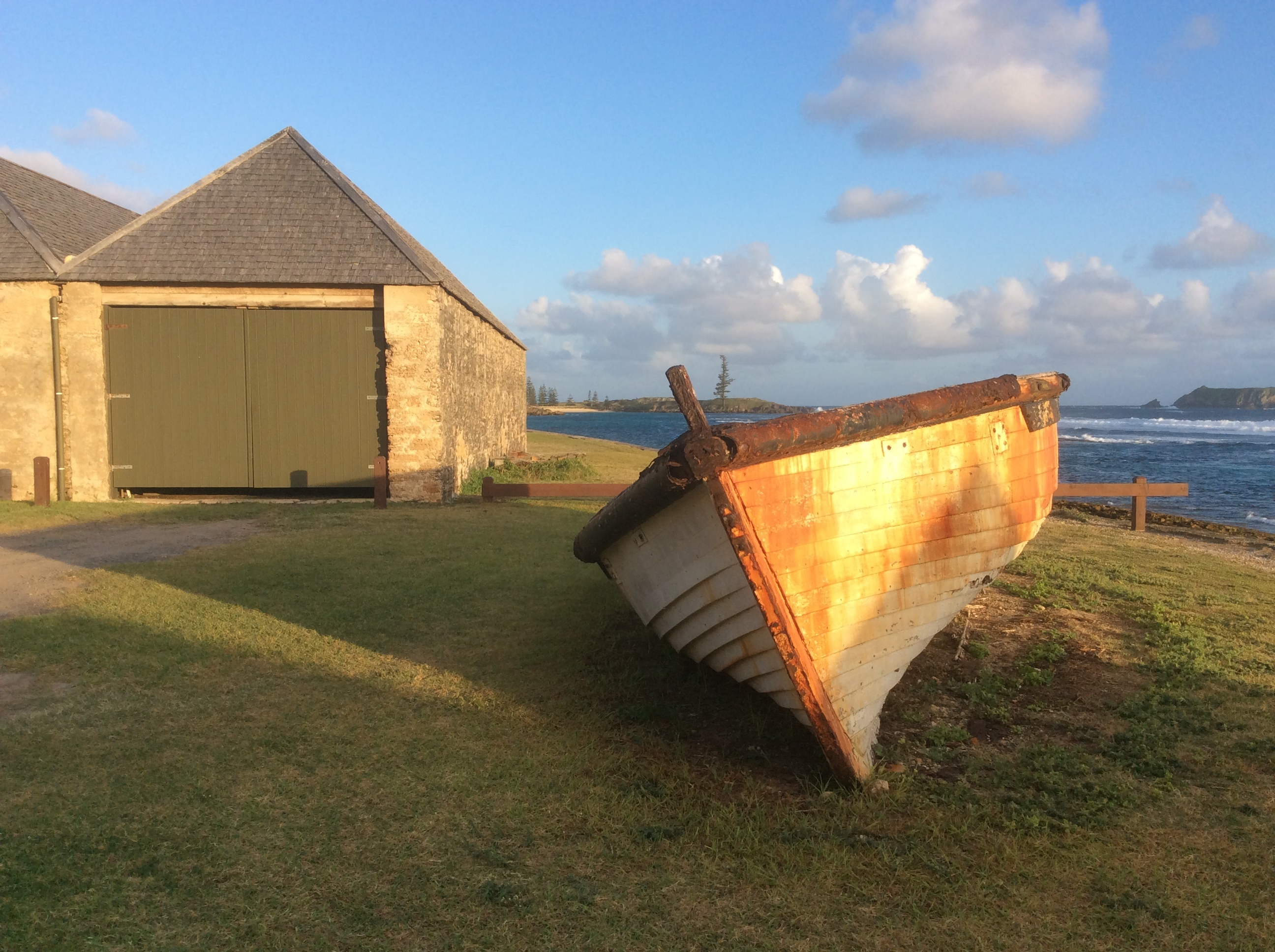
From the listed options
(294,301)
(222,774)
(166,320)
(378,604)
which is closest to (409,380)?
(294,301)

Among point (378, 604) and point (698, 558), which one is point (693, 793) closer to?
point (698, 558)

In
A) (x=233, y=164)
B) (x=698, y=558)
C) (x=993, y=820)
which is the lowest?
(x=993, y=820)

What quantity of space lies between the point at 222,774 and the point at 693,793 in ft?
7.49

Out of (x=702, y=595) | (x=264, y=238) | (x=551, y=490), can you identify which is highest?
(x=264, y=238)

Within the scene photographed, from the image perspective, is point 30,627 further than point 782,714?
Yes

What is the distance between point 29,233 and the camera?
43.5ft

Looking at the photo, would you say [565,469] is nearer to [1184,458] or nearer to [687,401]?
[687,401]

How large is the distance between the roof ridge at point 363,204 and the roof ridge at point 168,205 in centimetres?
56

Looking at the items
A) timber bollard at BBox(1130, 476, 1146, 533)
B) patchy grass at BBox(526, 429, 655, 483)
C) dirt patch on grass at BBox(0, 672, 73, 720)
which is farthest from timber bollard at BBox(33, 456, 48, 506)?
timber bollard at BBox(1130, 476, 1146, 533)

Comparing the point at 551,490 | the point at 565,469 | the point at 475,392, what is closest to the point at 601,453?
the point at 565,469

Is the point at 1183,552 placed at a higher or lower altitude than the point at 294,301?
lower

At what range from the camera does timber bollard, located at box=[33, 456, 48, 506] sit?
12.5 meters

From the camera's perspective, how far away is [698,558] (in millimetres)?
4164

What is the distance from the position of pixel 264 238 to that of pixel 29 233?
365 centimetres
